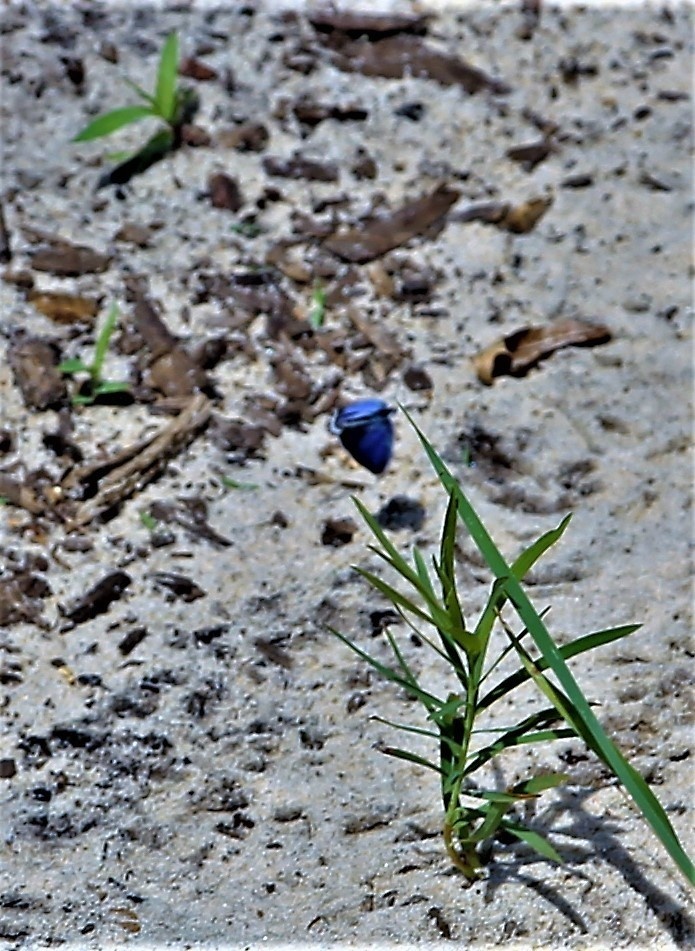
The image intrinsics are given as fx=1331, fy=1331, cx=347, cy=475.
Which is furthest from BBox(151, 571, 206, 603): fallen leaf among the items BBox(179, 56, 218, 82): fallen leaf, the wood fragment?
BBox(179, 56, 218, 82): fallen leaf

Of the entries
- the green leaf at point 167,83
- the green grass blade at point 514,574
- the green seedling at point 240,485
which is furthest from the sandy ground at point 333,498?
the green grass blade at point 514,574

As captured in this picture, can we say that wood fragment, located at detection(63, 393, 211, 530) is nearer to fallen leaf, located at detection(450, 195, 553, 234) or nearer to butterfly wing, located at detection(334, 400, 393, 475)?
butterfly wing, located at detection(334, 400, 393, 475)

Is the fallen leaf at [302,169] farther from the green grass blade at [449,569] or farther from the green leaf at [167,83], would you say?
the green grass blade at [449,569]

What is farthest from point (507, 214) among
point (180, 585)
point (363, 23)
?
point (180, 585)

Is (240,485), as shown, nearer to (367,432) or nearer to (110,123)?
(367,432)

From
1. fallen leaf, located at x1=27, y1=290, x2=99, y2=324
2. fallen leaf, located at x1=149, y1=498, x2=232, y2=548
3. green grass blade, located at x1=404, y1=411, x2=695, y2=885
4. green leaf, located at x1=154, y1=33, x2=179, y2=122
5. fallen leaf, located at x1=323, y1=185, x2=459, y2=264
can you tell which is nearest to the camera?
green grass blade, located at x1=404, y1=411, x2=695, y2=885

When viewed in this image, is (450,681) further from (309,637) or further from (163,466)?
(163,466)
